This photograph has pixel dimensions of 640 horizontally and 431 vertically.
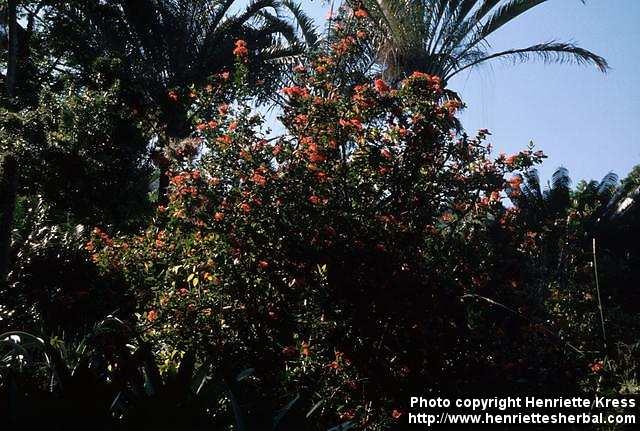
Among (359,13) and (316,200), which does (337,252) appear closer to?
(316,200)

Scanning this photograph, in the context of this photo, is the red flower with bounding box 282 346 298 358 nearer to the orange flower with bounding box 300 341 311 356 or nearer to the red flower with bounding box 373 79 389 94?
the orange flower with bounding box 300 341 311 356

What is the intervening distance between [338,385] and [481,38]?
8.13 metres

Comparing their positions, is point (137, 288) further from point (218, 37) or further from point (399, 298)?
point (218, 37)

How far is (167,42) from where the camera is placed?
524 inches

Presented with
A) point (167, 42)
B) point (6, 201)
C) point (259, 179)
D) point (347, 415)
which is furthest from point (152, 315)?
point (167, 42)

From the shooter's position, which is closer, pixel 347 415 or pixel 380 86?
pixel 347 415

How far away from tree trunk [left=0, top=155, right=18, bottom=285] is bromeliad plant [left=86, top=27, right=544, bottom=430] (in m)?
2.89

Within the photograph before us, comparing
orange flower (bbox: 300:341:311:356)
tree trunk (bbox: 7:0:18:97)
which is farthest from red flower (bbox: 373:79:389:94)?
tree trunk (bbox: 7:0:18:97)

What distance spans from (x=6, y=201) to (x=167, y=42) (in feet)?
19.4

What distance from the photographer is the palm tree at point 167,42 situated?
12.9 meters

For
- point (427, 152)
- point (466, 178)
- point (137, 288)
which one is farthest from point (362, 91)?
point (137, 288)

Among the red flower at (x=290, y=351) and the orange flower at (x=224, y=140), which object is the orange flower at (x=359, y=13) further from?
the red flower at (x=290, y=351)

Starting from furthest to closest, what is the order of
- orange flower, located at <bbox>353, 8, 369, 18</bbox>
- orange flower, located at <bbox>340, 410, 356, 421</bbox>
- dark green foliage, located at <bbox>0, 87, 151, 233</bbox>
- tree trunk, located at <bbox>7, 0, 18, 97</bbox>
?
dark green foliage, located at <bbox>0, 87, 151, 233</bbox> < tree trunk, located at <bbox>7, 0, 18, 97</bbox> < orange flower, located at <bbox>353, 8, 369, 18</bbox> < orange flower, located at <bbox>340, 410, 356, 421</bbox>

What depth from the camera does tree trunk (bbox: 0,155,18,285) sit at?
856 cm
